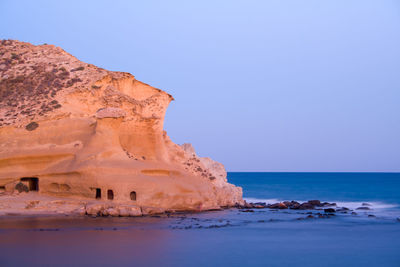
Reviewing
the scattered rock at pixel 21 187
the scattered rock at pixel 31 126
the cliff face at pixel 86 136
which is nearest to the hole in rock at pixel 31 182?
the cliff face at pixel 86 136

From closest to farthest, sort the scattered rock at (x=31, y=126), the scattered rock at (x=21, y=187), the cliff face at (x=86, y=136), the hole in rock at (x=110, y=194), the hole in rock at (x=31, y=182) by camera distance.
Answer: the scattered rock at (x=21, y=187)
the cliff face at (x=86, y=136)
the hole in rock at (x=110, y=194)
the hole in rock at (x=31, y=182)
the scattered rock at (x=31, y=126)

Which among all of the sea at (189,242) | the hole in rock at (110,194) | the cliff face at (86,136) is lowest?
the sea at (189,242)

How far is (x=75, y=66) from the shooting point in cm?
3045

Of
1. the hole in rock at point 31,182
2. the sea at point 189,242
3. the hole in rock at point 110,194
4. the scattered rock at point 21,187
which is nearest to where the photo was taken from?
the sea at point 189,242

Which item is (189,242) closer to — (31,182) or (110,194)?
(110,194)

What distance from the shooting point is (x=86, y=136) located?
84.0 ft

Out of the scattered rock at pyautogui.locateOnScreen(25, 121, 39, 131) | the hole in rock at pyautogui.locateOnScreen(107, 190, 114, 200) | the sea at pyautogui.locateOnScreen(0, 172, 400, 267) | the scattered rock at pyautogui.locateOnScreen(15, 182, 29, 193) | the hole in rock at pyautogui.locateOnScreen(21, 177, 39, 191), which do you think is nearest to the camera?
the sea at pyautogui.locateOnScreen(0, 172, 400, 267)

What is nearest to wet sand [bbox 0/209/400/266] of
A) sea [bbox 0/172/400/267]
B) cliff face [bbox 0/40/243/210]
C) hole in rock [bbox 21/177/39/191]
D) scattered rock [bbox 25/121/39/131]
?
sea [bbox 0/172/400/267]

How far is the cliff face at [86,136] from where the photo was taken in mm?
24391

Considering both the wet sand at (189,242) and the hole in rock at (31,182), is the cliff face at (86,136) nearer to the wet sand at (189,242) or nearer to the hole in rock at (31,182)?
the hole in rock at (31,182)

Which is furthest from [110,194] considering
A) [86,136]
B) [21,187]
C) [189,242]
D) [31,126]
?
[189,242]

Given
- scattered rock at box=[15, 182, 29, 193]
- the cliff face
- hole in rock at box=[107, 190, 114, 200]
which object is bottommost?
hole in rock at box=[107, 190, 114, 200]

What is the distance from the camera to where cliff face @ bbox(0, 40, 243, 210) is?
24391 millimetres

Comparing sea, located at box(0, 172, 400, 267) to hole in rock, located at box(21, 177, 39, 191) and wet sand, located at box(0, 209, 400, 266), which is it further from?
hole in rock, located at box(21, 177, 39, 191)
